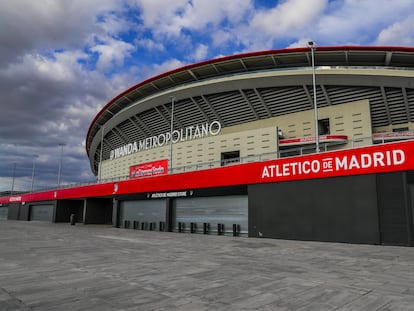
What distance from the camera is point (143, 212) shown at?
29.7 metres

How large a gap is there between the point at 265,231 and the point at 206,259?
971cm

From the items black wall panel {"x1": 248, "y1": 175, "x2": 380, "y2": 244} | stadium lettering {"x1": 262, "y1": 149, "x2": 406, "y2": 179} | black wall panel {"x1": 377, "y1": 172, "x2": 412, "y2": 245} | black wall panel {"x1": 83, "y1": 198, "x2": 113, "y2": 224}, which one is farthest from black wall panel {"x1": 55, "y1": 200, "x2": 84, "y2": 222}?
black wall panel {"x1": 377, "y1": 172, "x2": 412, "y2": 245}

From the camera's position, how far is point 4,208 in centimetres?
6550

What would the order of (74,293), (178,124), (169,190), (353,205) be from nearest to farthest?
(74,293) → (353,205) → (169,190) → (178,124)

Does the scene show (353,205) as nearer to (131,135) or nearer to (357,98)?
(357,98)

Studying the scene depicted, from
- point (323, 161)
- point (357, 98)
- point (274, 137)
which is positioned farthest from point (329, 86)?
point (323, 161)

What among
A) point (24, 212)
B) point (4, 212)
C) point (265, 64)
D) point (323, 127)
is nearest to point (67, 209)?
point (24, 212)

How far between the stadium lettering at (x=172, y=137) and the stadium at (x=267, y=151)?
0.64ft

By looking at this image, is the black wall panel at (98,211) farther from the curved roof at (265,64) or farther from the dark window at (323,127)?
the dark window at (323,127)

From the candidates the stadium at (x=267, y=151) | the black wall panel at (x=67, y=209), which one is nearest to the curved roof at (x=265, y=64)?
the stadium at (x=267, y=151)

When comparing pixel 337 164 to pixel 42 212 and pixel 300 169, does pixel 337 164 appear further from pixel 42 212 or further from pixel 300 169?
pixel 42 212

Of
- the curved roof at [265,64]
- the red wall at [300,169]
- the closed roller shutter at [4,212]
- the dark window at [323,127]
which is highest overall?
the curved roof at [265,64]

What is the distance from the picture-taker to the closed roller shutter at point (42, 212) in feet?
155

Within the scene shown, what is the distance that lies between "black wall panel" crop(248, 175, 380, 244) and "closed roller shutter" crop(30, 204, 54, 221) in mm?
37991
